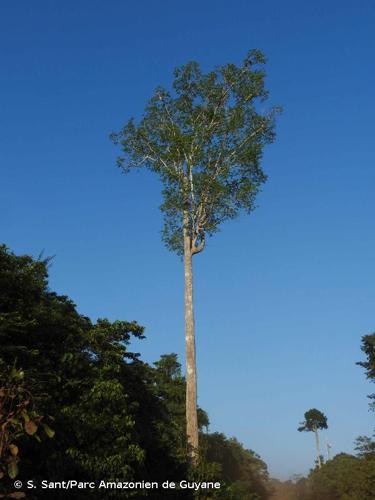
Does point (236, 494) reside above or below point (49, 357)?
below

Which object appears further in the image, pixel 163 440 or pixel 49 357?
pixel 163 440

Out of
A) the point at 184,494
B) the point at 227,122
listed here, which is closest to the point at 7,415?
the point at 184,494

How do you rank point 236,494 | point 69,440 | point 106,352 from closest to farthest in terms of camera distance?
1. point 69,440
2. point 236,494
3. point 106,352

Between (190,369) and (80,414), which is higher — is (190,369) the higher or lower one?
the higher one

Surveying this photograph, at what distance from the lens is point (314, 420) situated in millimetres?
79125

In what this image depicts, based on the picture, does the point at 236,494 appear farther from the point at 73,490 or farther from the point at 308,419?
the point at 308,419

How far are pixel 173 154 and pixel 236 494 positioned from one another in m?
10.9

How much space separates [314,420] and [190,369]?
238 ft

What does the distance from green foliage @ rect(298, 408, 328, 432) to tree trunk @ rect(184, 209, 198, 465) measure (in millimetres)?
70905

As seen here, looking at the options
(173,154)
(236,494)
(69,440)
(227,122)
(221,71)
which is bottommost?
(236,494)

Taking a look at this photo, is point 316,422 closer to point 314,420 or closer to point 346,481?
point 314,420

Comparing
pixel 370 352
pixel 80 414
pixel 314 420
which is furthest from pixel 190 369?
pixel 314 420

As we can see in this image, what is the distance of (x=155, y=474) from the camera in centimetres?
1434

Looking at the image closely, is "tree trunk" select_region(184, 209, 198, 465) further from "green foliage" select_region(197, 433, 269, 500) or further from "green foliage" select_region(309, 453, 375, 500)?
"green foliage" select_region(197, 433, 269, 500)
